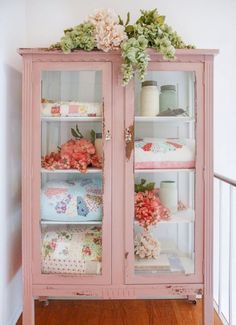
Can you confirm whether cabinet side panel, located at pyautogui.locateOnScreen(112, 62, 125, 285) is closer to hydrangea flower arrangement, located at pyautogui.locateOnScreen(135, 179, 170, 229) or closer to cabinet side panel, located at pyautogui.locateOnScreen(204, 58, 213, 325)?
hydrangea flower arrangement, located at pyautogui.locateOnScreen(135, 179, 170, 229)

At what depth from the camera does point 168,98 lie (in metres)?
1.83

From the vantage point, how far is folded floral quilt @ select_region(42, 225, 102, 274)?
181 cm

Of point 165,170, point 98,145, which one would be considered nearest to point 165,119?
point 165,170

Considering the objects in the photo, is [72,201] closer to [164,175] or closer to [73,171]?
[73,171]

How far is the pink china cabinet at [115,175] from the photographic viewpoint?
176 cm

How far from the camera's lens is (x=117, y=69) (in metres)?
1.75

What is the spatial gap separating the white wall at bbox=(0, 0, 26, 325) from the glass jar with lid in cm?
89

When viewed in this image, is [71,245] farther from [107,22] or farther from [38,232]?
[107,22]

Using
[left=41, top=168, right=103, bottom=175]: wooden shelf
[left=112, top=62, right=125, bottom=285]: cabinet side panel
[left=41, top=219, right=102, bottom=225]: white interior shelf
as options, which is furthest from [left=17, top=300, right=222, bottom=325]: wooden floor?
[left=41, top=168, right=103, bottom=175]: wooden shelf

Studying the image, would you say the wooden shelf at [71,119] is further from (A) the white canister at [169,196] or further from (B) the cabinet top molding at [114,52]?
(A) the white canister at [169,196]

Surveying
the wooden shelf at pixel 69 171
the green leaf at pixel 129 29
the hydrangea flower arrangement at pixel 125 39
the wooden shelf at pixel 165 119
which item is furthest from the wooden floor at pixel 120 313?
the green leaf at pixel 129 29

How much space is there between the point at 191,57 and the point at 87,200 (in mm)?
975

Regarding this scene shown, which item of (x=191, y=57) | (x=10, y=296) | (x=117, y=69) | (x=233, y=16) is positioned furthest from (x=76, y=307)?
(x=233, y=16)

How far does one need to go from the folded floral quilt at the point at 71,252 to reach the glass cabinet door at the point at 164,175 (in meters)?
0.18
